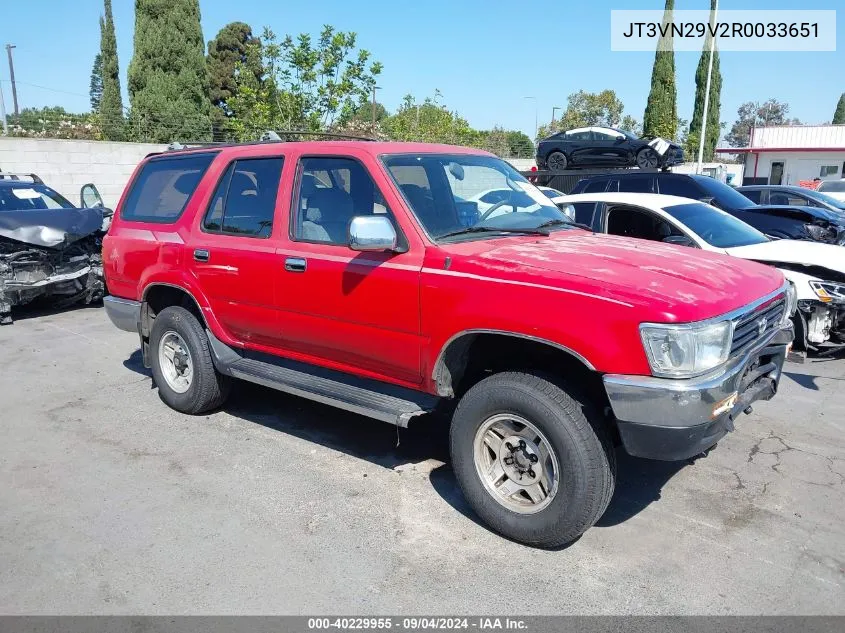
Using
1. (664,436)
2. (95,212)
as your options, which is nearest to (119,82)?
(95,212)

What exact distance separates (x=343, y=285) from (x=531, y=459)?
1513mm

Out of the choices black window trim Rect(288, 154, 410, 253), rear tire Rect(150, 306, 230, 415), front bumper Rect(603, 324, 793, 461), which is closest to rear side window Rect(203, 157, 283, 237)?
black window trim Rect(288, 154, 410, 253)

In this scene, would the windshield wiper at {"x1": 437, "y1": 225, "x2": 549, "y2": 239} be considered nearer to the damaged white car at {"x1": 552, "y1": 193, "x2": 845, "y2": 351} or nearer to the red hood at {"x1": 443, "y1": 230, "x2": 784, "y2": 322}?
the red hood at {"x1": 443, "y1": 230, "x2": 784, "y2": 322}

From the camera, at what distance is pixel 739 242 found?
7.39m

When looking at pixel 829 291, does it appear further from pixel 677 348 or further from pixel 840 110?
pixel 840 110

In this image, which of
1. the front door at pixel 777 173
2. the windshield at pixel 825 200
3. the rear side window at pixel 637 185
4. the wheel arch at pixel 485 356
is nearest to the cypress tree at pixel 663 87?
the front door at pixel 777 173

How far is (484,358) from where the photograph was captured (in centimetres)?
396

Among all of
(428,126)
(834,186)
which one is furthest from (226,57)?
(834,186)

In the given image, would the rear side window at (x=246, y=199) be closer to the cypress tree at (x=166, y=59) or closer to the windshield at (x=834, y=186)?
the cypress tree at (x=166, y=59)

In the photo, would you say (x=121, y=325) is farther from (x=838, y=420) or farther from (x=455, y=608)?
(x=838, y=420)

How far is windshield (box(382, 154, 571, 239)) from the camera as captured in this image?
4.13m

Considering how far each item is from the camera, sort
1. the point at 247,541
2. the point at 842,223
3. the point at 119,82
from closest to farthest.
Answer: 1. the point at 247,541
2. the point at 842,223
3. the point at 119,82

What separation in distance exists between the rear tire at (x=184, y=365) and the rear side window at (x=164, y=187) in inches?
31.4

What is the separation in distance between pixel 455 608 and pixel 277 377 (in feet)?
7.17
